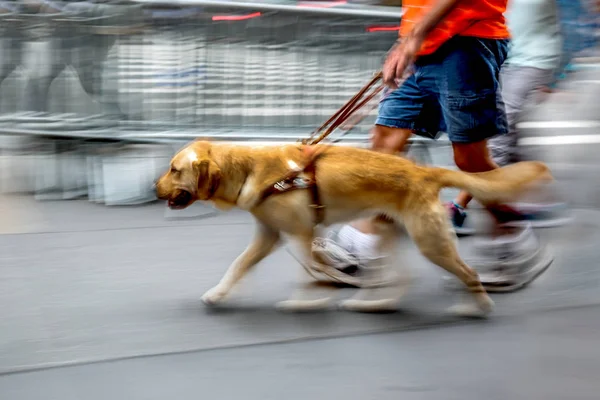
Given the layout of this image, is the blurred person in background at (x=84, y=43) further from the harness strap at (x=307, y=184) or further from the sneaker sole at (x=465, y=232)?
the harness strap at (x=307, y=184)

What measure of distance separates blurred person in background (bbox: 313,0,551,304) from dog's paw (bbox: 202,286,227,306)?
0.59m

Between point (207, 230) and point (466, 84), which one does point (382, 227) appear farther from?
point (207, 230)

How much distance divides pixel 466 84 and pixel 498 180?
0.54 metres

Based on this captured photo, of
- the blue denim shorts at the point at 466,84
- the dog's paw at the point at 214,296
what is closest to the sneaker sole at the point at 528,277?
the blue denim shorts at the point at 466,84

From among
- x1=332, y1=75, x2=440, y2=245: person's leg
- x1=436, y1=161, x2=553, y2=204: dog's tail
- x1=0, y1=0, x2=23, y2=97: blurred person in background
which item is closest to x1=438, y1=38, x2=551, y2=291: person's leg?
x1=332, y1=75, x2=440, y2=245: person's leg

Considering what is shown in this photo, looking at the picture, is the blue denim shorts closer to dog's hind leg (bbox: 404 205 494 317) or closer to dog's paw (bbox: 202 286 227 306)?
dog's hind leg (bbox: 404 205 494 317)

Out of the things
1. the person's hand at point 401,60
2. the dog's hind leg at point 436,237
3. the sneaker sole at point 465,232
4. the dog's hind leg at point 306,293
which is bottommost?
the sneaker sole at point 465,232

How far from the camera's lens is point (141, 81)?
6988mm

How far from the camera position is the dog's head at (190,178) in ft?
13.3

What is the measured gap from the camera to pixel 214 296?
4414 mm

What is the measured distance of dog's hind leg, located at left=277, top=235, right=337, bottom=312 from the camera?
4184 mm

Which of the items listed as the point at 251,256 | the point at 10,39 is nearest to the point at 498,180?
the point at 251,256

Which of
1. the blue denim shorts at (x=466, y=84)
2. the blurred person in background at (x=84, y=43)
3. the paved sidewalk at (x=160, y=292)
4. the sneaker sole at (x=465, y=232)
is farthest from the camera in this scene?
the blurred person in background at (x=84, y=43)

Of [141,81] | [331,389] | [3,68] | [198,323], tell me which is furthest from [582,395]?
[3,68]
